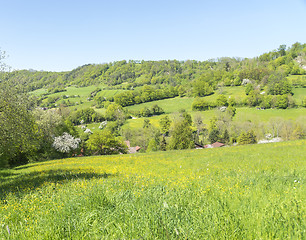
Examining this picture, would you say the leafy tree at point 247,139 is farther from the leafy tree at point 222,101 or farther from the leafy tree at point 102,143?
the leafy tree at point 222,101

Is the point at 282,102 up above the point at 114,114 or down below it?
above

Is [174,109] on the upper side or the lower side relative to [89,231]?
lower

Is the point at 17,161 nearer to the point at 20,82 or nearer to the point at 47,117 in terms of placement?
the point at 47,117

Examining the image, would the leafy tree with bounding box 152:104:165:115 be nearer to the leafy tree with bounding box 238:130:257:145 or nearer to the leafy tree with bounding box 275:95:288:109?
the leafy tree with bounding box 238:130:257:145

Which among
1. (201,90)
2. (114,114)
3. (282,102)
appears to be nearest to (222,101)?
(201,90)

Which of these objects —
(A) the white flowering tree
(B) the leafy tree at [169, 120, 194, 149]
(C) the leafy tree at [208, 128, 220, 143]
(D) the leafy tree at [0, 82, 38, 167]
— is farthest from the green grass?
(D) the leafy tree at [0, 82, 38, 167]

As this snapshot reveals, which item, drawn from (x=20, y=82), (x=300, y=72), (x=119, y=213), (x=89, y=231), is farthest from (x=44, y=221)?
(x=300, y=72)

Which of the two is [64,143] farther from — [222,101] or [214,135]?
[222,101]

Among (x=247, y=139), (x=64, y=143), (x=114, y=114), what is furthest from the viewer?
(x=114, y=114)

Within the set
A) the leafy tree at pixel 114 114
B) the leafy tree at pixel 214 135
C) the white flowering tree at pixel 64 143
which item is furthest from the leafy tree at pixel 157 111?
the white flowering tree at pixel 64 143

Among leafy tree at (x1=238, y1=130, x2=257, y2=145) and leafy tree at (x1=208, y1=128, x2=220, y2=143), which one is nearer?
leafy tree at (x1=238, y1=130, x2=257, y2=145)

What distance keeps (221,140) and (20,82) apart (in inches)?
3989

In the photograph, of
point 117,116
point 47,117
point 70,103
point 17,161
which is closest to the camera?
point 17,161

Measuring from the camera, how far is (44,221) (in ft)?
12.0
